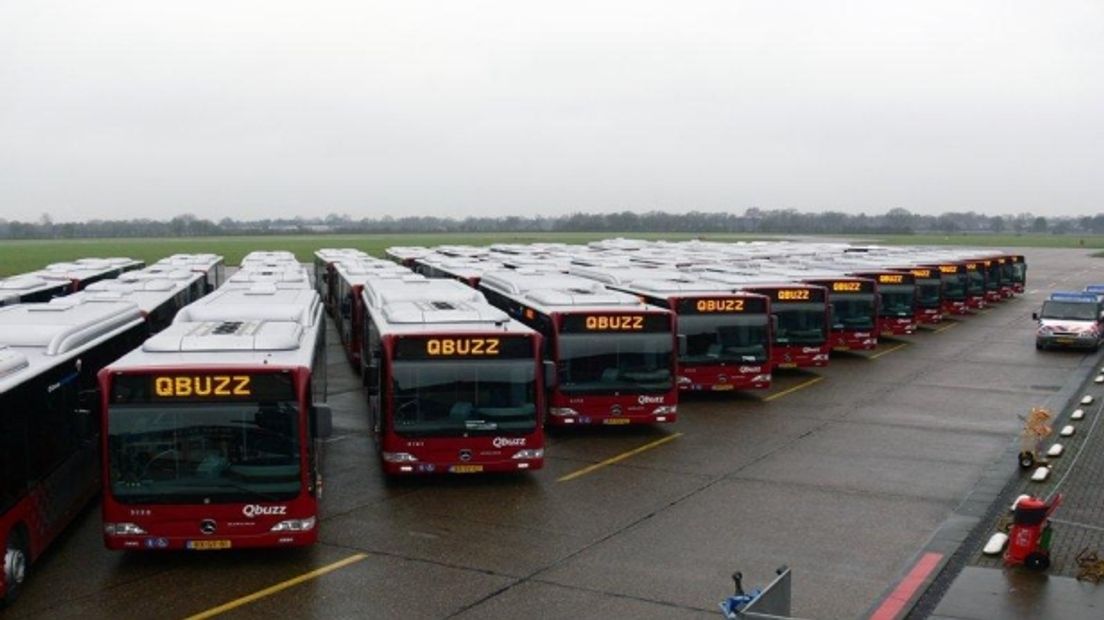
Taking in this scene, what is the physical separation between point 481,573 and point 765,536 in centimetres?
418

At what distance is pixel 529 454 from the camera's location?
17234 millimetres

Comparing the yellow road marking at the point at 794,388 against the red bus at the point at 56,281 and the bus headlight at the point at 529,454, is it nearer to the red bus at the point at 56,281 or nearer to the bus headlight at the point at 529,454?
the bus headlight at the point at 529,454

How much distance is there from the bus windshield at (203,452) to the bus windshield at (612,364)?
8806 mm

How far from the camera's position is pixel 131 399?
41.8 ft

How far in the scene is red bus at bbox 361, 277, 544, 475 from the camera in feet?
55.6

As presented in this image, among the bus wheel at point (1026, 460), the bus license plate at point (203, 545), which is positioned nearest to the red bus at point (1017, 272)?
the bus wheel at point (1026, 460)

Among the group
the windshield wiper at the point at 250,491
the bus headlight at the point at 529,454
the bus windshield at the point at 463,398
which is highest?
the bus windshield at the point at 463,398

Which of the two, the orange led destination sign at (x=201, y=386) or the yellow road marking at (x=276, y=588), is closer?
the yellow road marking at (x=276, y=588)

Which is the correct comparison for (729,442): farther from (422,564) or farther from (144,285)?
(144,285)

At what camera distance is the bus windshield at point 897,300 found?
127 feet

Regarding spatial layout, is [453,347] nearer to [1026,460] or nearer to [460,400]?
[460,400]

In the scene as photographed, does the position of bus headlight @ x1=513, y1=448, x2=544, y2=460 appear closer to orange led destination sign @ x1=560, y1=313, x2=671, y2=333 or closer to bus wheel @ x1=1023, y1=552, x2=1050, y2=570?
orange led destination sign @ x1=560, y1=313, x2=671, y2=333

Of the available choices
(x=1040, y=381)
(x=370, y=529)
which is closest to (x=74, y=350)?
(x=370, y=529)

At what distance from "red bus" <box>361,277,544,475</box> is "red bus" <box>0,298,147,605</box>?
4.45m
